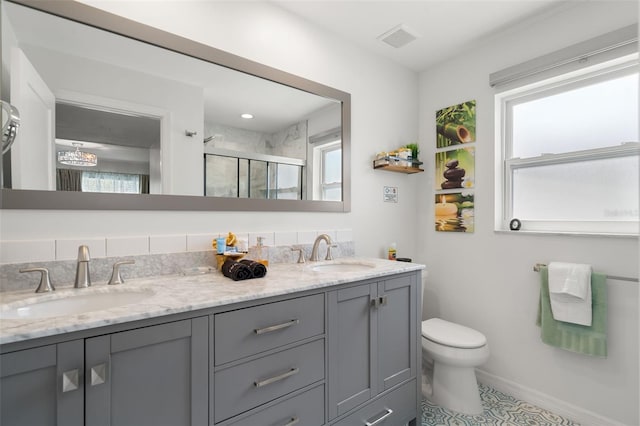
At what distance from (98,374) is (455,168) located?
2.42 meters

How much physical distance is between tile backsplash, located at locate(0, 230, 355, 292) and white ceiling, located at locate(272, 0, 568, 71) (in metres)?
1.44

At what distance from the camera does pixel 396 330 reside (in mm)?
1658

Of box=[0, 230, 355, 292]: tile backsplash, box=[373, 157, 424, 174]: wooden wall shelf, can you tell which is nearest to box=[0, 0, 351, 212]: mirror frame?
box=[0, 230, 355, 292]: tile backsplash

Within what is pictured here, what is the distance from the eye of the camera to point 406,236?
8.61 feet

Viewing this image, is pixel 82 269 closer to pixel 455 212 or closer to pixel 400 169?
pixel 400 169

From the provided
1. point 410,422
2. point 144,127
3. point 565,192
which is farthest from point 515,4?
point 410,422

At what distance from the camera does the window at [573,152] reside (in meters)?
1.74

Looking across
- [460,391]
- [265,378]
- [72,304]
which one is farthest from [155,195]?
[460,391]

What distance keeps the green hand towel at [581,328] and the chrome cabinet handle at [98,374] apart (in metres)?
2.21

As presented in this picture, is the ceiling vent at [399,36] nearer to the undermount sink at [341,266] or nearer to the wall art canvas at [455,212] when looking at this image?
the wall art canvas at [455,212]

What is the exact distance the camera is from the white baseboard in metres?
1.74

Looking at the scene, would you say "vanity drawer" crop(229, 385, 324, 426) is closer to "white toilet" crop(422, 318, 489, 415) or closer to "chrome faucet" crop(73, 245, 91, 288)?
"chrome faucet" crop(73, 245, 91, 288)

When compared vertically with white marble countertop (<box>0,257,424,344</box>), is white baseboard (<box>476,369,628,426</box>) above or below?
below

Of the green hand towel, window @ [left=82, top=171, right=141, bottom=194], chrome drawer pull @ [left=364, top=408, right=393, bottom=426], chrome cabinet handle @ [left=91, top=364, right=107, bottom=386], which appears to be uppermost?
window @ [left=82, top=171, right=141, bottom=194]
